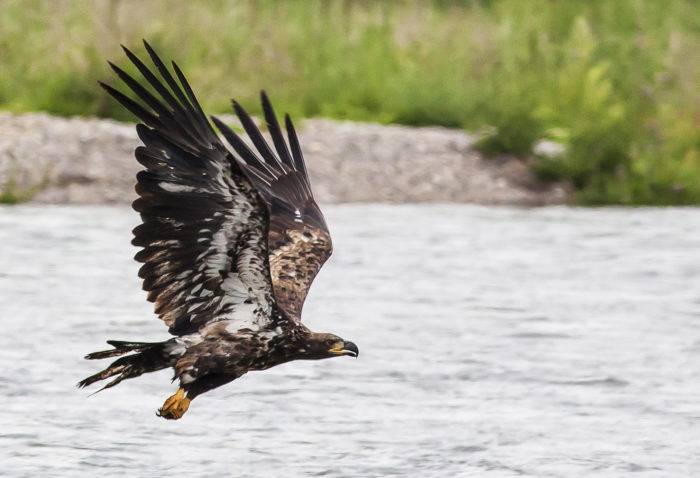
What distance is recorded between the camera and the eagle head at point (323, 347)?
260 inches

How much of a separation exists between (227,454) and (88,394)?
141cm

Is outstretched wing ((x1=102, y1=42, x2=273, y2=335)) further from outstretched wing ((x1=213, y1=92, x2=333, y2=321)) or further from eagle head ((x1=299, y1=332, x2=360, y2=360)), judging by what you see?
outstretched wing ((x1=213, y1=92, x2=333, y2=321))

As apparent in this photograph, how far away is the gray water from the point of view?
6.95 metres

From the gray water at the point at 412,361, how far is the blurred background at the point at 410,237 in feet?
0.08

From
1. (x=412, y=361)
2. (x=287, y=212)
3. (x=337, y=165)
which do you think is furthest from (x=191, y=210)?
(x=337, y=165)

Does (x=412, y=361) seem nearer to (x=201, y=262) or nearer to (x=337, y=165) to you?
(x=201, y=262)

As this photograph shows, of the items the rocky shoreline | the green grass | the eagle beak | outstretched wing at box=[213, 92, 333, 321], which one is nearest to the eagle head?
the eagle beak

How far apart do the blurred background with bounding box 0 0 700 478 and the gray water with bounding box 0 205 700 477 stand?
0.02 meters

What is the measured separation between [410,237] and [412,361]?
12.4ft

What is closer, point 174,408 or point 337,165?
point 174,408

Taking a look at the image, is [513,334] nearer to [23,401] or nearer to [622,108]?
[23,401]

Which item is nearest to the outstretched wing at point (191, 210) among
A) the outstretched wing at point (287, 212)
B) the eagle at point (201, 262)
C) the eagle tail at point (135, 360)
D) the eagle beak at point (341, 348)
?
the eagle at point (201, 262)

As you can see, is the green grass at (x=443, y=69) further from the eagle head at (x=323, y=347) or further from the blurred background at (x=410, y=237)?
the eagle head at (x=323, y=347)

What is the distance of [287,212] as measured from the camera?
750 cm
